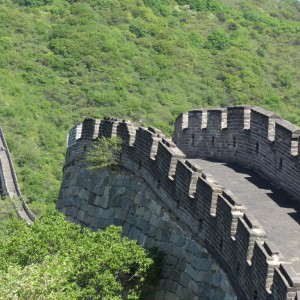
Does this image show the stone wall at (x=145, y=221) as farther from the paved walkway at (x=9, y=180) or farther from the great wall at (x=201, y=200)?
the paved walkway at (x=9, y=180)

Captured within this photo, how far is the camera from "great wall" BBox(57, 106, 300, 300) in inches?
640

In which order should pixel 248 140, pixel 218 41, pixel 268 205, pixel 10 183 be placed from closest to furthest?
pixel 268 205, pixel 248 140, pixel 10 183, pixel 218 41

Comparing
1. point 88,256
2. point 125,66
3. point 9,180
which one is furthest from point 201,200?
point 125,66

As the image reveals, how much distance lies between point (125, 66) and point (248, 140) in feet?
227

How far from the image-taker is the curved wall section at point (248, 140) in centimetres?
2030

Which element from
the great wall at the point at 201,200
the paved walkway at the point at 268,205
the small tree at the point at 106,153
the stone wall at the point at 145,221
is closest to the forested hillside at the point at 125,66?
the stone wall at the point at 145,221

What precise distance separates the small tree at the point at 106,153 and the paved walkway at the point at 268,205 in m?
1.80

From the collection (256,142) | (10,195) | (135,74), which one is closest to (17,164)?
(10,195)

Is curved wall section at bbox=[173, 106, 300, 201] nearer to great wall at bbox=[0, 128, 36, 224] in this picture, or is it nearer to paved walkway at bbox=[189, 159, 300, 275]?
paved walkway at bbox=[189, 159, 300, 275]

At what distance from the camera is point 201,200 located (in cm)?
1858

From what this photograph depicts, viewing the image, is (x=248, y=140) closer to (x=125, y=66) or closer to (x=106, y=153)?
(x=106, y=153)

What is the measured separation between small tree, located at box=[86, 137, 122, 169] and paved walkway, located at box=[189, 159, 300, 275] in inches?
70.7

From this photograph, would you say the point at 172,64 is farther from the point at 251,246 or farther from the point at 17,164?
the point at 251,246

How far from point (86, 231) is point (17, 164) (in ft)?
161
